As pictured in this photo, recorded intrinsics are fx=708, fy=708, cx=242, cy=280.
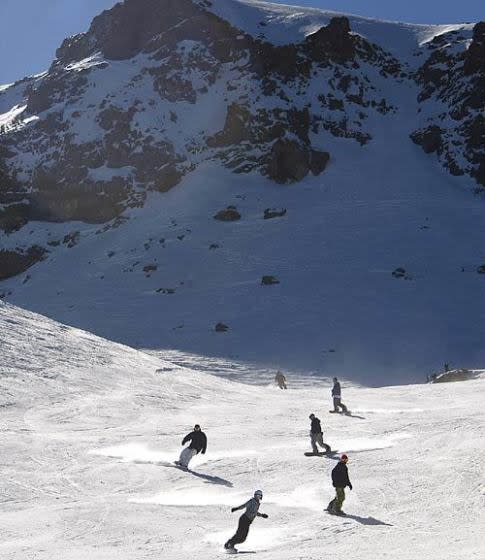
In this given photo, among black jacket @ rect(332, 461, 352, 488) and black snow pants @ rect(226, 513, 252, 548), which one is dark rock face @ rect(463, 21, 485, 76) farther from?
black snow pants @ rect(226, 513, 252, 548)

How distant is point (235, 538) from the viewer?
10.3m

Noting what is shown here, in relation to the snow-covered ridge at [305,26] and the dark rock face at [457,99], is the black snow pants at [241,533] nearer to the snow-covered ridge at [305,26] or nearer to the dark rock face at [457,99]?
the dark rock face at [457,99]

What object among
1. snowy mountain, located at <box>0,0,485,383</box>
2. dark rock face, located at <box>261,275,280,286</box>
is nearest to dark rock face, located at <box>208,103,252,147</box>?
snowy mountain, located at <box>0,0,485,383</box>

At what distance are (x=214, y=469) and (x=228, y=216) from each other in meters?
61.9

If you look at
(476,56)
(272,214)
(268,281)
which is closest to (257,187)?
(272,214)

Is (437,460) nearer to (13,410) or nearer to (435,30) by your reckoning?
(13,410)

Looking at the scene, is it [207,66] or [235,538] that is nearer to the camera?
[235,538]

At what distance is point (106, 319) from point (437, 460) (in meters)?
44.9

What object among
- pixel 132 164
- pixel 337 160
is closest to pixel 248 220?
pixel 337 160

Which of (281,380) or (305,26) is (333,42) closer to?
(305,26)

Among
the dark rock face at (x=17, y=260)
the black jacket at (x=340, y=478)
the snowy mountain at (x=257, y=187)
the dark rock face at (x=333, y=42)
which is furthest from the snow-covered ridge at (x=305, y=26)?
the black jacket at (x=340, y=478)

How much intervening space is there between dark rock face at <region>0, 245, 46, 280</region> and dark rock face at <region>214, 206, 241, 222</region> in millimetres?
23553

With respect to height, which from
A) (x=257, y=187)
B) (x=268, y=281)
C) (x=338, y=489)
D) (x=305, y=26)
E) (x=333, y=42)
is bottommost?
(x=268, y=281)

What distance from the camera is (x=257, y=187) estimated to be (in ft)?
279
